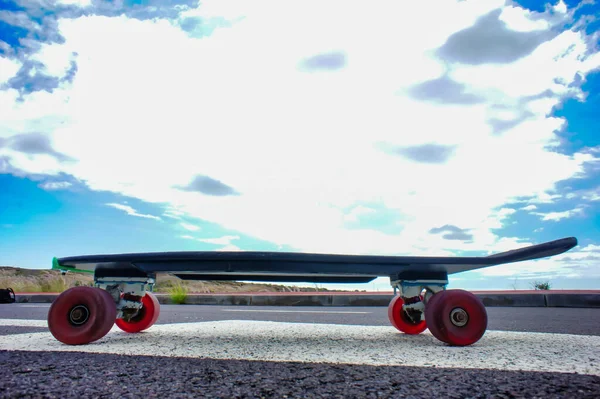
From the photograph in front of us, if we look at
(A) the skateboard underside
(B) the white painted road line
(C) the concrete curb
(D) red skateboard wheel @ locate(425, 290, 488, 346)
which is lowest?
(C) the concrete curb

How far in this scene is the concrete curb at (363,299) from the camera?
26.7ft

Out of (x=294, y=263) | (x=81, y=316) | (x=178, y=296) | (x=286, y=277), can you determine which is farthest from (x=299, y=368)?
(x=178, y=296)

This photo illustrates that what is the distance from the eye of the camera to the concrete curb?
26.7 ft

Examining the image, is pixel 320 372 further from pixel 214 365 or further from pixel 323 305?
pixel 323 305

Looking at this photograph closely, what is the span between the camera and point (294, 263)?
2.70 metres

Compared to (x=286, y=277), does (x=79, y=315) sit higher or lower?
lower

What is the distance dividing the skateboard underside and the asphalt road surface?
0.43 m

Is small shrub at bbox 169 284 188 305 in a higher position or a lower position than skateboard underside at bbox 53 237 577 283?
lower

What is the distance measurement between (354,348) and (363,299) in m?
7.07

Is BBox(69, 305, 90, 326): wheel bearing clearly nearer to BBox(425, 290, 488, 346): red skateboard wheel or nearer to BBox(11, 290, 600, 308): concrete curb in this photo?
BBox(425, 290, 488, 346): red skateboard wheel

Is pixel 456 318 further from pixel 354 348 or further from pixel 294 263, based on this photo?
pixel 294 263

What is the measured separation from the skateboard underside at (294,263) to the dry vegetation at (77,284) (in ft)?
2.00

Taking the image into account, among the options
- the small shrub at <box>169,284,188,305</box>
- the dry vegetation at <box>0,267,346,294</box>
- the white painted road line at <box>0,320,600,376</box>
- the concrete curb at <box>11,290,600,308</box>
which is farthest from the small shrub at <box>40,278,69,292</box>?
the white painted road line at <box>0,320,600,376</box>

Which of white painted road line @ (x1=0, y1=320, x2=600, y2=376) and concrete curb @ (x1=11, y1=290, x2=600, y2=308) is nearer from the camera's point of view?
white painted road line @ (x1=0, y1=320, x2=600, y2=376)
